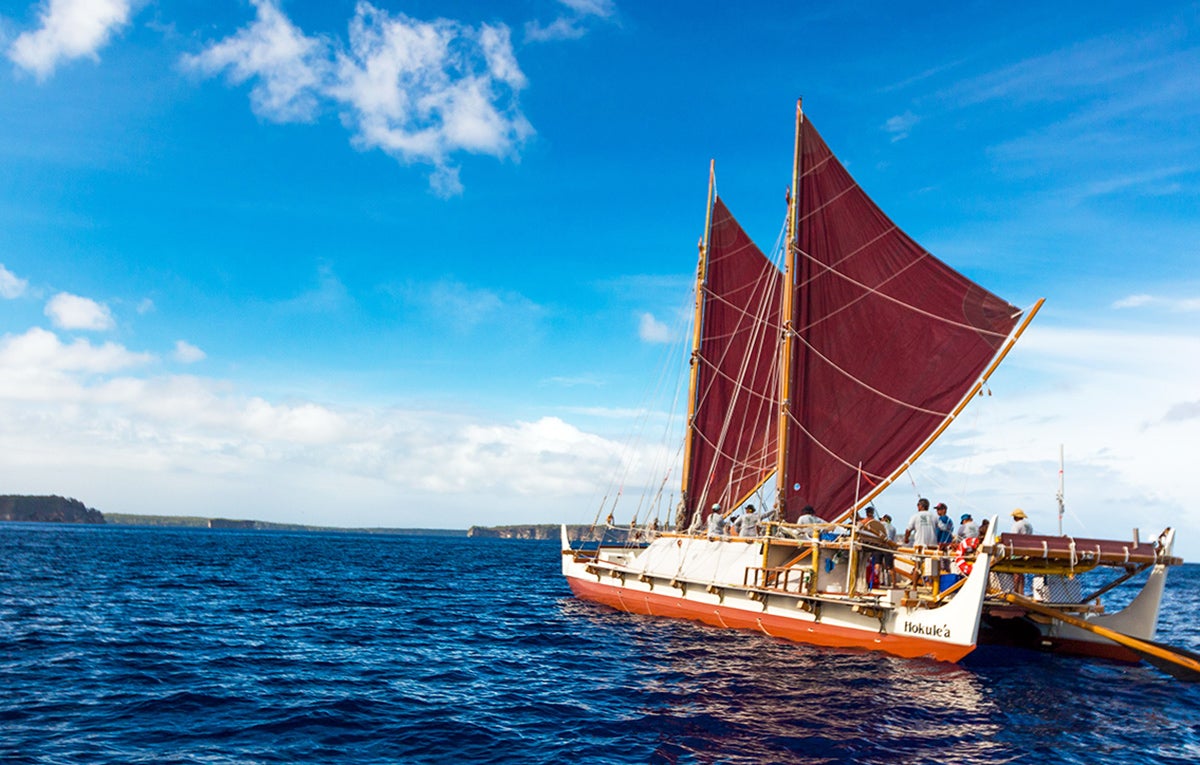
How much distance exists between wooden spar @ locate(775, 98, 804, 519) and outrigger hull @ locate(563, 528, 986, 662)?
2873 millimetres

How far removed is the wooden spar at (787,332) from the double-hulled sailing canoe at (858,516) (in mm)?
58

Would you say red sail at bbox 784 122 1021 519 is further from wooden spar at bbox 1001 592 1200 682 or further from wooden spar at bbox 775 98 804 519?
wooden spar at bbox 1001 592 1200 682

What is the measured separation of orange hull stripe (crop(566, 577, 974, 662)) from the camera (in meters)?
20.7

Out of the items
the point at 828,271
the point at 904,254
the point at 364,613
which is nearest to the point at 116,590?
the point at 364,613

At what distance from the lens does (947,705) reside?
53.9 feet

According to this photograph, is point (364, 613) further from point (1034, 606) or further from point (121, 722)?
point (1034, 606)

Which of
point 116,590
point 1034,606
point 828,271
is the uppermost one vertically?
point 828,271

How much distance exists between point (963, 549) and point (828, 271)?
11.2m

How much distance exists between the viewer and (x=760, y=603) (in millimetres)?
24203

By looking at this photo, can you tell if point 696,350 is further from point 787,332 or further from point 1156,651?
point 1156,651

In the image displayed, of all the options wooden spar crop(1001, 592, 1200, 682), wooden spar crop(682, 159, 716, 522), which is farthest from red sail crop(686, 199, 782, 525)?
wooden spar crop(1001, 592, 1200, 682)

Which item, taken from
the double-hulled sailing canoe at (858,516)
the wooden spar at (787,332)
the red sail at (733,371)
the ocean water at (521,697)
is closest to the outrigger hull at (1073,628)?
the double-hulled sailing canoe at (858,516)

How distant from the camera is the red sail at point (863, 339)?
24.1 m

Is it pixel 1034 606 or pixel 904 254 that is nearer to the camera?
pixel 1034 606
